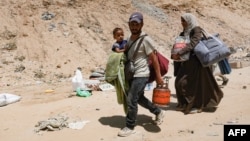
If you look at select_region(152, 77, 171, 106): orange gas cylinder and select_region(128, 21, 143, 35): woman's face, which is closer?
select_region(128, 21, 143, 35): woman's face

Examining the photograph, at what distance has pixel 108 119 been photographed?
5664 millimetres

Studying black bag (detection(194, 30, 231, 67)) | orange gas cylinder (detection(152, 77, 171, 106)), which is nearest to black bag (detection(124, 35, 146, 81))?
orange gas cylinder (detection(152, 77, 171, 106))

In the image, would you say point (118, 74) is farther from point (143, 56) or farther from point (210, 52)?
point (210, 52)

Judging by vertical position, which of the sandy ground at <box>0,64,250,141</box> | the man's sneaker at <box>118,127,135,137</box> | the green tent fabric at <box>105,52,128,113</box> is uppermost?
the green tent fabric at <box>105,52,128,113</box>

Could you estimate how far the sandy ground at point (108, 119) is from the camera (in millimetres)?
5062

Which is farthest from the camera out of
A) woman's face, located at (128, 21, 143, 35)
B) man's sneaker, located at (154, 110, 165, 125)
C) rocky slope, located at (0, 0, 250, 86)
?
rocky slope, located at (0, 0, 250, 86)

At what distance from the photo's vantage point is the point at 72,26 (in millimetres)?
14672

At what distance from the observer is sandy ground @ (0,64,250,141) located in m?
5.06

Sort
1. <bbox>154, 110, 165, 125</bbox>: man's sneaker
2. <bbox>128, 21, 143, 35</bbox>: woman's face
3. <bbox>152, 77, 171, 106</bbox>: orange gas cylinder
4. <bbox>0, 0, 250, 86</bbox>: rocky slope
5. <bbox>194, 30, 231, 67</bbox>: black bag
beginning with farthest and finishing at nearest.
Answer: <bbox>0, 0, 250, 86</bbox>: rocky slope → <bbox>194, 30, 231, 67</bbox>: black bag → <bbox>154, 110, 165, 125</bbox>: man's sneaker → <bbox>152, 77, 171, 106</bbox>: orange gas cylinder → <bbox>128, 21, 143, 35</bbox>: woman's face

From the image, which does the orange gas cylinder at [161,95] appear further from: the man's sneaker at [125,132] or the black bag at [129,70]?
the man's sneaker at [125,132]

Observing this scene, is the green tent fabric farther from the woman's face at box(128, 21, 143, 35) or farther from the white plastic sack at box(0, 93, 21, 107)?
the white plastic sack at box(0, 93, 21, 107)

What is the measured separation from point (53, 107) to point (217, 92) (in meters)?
2.70

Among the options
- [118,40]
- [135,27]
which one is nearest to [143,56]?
[135,27]

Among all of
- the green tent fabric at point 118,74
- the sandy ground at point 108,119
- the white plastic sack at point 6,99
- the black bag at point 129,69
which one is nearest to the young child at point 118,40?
the green tent fabric at point 118,74
